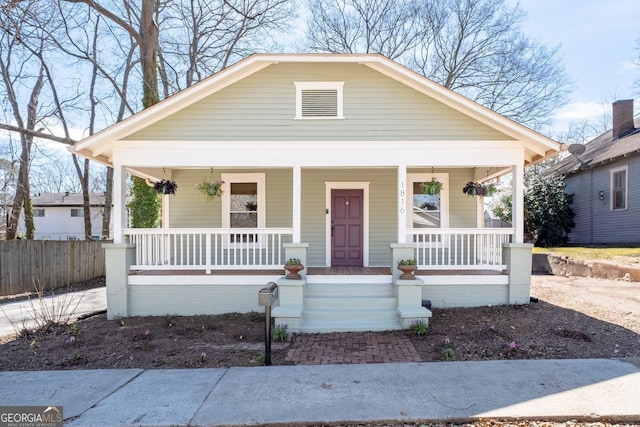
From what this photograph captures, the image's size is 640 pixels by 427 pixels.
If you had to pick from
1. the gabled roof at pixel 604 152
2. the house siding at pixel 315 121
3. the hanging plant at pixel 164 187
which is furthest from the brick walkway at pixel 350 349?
the gabled roof at pixel 604 152

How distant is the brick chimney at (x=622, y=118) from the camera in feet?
55.2

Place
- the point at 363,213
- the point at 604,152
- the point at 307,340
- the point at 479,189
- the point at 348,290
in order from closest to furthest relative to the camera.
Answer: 1. the point at 307,340
2. the point at 348,290
3. the point at 479,189
4. the point at 363,213
5. the point at 604,152

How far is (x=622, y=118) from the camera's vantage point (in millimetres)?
17172

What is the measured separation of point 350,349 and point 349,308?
1391 mm

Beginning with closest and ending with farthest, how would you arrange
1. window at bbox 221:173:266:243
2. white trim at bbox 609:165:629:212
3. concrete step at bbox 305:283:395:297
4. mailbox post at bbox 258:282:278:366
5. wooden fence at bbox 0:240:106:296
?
mailbox post at bbox 258:282:278:366 → concrete step at bbox 305:283:395:297 → window at bbox 221:173:266:243 → wooden fence at bbox 0:240:106:296 → white trim at bbox 609:165:629:212

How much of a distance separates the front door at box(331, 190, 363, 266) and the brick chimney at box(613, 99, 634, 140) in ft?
49.2


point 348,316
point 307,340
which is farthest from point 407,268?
point 307,340

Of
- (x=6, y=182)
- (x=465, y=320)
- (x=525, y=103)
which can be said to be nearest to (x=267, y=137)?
(x=465, y=320)

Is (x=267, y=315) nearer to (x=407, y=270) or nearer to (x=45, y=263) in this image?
(x=407, y=270)

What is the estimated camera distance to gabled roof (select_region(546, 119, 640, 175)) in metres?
14.3

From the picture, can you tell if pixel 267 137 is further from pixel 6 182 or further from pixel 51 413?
pixel 6 182

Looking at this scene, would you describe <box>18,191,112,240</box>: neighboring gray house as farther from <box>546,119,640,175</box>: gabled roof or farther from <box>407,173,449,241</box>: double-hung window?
<box>546,119,640,175</box>: gabled roof

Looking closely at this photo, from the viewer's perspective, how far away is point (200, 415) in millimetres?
3521

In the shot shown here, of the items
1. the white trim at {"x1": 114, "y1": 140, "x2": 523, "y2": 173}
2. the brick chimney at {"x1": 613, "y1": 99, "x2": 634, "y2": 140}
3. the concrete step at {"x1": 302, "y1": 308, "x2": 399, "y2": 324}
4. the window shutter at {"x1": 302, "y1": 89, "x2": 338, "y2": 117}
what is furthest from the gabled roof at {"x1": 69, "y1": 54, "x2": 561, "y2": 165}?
the brick chimney at {"x1": 613, "y1": 99, "x2": 634, "y2": 140}
